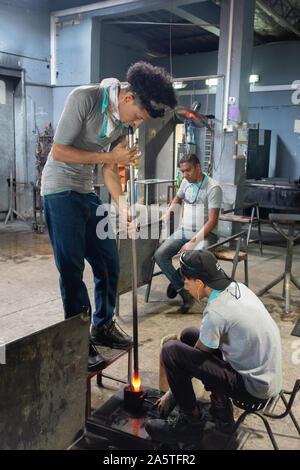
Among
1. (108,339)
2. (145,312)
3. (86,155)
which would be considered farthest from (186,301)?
(86,155)

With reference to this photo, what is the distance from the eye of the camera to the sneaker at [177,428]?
2166 mm

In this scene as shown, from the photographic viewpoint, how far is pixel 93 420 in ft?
7.43

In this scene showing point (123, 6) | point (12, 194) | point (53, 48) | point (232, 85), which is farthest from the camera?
point (12, 194)

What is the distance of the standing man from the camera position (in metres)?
2.05

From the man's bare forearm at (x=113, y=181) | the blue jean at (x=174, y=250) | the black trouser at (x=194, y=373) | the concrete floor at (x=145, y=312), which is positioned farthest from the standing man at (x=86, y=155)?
the blue jean at (x=174, y=250)

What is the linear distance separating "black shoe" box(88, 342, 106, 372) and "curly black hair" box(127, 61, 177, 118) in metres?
1.32

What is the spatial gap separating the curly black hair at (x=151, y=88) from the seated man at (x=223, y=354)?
76 centimetres

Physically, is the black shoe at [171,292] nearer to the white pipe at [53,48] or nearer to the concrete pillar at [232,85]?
the concrete pillar at [232,85]

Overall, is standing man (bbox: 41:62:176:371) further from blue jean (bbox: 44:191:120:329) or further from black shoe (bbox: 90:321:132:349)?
black shoe (bbox: 90:321:132:349)

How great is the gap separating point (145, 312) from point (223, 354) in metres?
1.99

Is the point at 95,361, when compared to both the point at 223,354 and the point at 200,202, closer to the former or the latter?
the point at 223,354

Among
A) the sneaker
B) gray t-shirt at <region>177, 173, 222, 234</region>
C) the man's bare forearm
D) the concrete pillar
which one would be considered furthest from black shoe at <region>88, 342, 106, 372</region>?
the concrete pillar

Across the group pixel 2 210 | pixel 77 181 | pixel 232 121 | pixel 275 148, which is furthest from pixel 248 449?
pixel 275 148

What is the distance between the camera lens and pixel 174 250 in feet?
14.2
